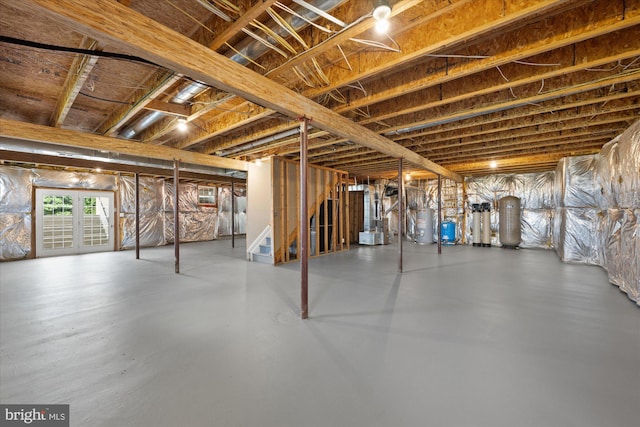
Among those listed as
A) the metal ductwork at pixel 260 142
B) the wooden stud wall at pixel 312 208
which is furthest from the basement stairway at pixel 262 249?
the metal ductwork at pixel 260 142

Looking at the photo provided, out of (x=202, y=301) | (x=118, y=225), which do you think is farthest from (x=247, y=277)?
(x=118, y=225)

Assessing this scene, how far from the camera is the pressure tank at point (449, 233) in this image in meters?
8.74

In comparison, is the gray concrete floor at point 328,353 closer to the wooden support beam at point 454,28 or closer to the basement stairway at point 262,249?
the basement stairway at point 262,249

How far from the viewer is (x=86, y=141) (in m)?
3.85

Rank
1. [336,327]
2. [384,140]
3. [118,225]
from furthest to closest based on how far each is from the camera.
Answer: [118,225]
[384,140]
[336,327]

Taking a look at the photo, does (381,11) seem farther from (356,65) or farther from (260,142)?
(260,142)

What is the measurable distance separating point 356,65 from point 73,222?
8.49m

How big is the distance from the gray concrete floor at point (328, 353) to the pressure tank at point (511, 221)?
4.01 meters

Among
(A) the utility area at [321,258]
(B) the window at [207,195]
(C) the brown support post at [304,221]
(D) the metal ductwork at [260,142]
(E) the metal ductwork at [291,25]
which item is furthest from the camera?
(B) the window at [207,195]

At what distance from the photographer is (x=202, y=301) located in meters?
3.15

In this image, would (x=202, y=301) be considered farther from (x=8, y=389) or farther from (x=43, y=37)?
(x=43, y=37)

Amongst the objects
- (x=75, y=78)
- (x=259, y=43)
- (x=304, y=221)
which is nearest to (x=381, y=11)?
(x=259, y=43)

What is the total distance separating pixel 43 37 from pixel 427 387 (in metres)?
3.99

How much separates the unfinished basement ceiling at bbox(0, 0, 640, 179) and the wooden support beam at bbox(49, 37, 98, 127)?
2 centimetres
